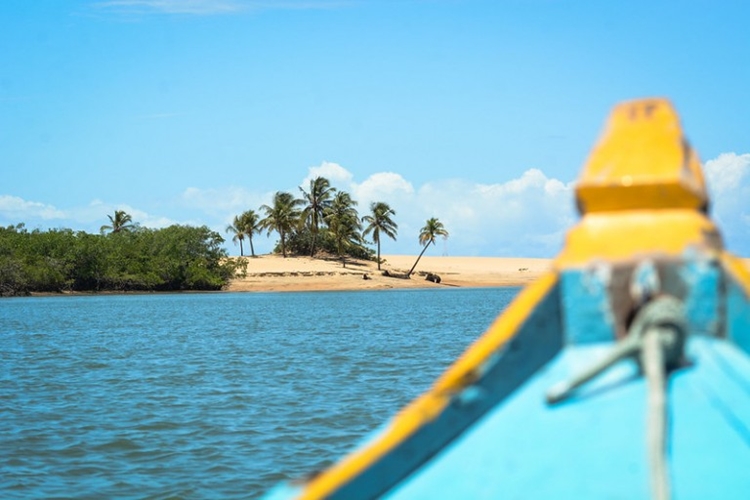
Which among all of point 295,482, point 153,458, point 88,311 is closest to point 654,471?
point 295,482

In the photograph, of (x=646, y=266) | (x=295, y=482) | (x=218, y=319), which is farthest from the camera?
(x=218, y=319)

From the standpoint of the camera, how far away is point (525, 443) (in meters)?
2.30

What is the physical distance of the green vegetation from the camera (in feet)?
198

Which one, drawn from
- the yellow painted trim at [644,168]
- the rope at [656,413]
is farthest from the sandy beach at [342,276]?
the rope at [656,413]

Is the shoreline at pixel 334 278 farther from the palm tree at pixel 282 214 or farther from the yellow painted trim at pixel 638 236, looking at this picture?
the yellow painted trim at pixel 638 236

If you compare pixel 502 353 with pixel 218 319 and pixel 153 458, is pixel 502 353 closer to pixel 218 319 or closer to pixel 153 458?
pixel 153 458

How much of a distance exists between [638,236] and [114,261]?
211 feet

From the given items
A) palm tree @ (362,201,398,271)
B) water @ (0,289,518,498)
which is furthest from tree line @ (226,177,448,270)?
water @ (0,289,518,498)

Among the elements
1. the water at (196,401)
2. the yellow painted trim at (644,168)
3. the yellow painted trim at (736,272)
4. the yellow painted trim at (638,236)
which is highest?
the yellow painted trim at (644,168)

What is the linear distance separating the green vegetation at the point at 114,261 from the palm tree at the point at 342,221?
8.80 meters

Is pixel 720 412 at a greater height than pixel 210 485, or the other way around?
pixel 720 412

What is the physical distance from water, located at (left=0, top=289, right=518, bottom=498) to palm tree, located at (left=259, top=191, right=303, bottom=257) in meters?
47.6

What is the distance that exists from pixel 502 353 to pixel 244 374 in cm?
1436

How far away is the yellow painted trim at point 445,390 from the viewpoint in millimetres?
2234
